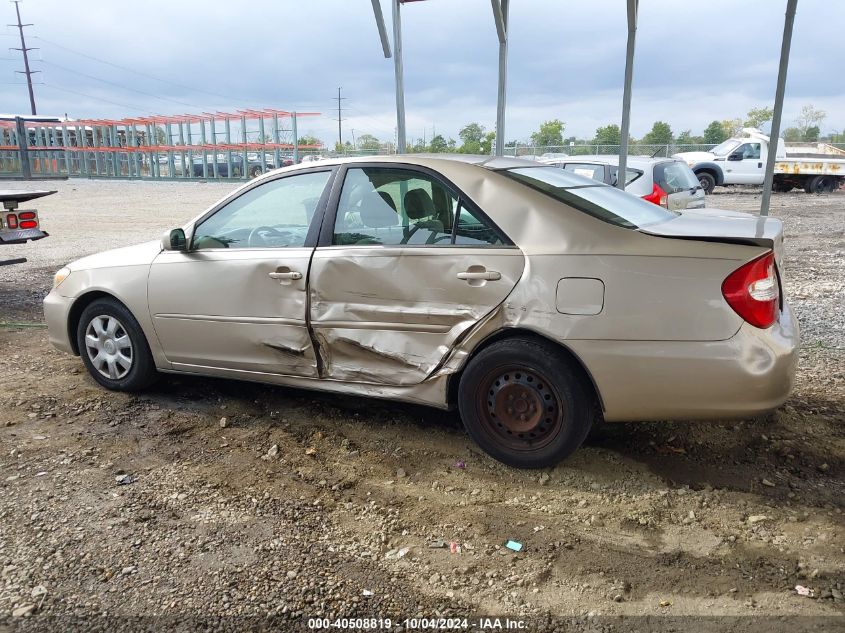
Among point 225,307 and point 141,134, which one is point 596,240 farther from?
point 141,134

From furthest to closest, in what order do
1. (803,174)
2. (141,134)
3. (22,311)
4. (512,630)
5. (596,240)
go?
(141,134) < (803,174) < (22,311) < (596,240) < (512,630)

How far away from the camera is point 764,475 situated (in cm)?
358

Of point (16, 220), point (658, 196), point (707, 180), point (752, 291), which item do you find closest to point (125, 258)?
point (752, 291)

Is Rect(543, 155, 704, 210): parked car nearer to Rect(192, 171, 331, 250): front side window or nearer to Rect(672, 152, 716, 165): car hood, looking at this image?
Rect(192, 171, 331, 250): front side window

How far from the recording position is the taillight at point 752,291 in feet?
10.2

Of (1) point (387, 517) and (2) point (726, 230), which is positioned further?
(2) point (726, 230)

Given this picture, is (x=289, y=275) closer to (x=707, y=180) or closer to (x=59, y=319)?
(x=59, y=319)

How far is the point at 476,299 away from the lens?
354 centimetres

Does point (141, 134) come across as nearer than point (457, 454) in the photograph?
No

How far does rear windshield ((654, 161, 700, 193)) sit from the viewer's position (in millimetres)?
11539

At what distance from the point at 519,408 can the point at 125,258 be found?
9.60 ft

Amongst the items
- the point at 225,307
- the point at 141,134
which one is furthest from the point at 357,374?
the point at 141,134

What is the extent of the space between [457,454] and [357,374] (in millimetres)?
723

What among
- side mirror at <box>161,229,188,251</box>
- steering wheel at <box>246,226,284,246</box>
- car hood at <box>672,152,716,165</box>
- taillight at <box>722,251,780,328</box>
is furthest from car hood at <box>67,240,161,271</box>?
car hood at <box>672,152,716,165</box>
